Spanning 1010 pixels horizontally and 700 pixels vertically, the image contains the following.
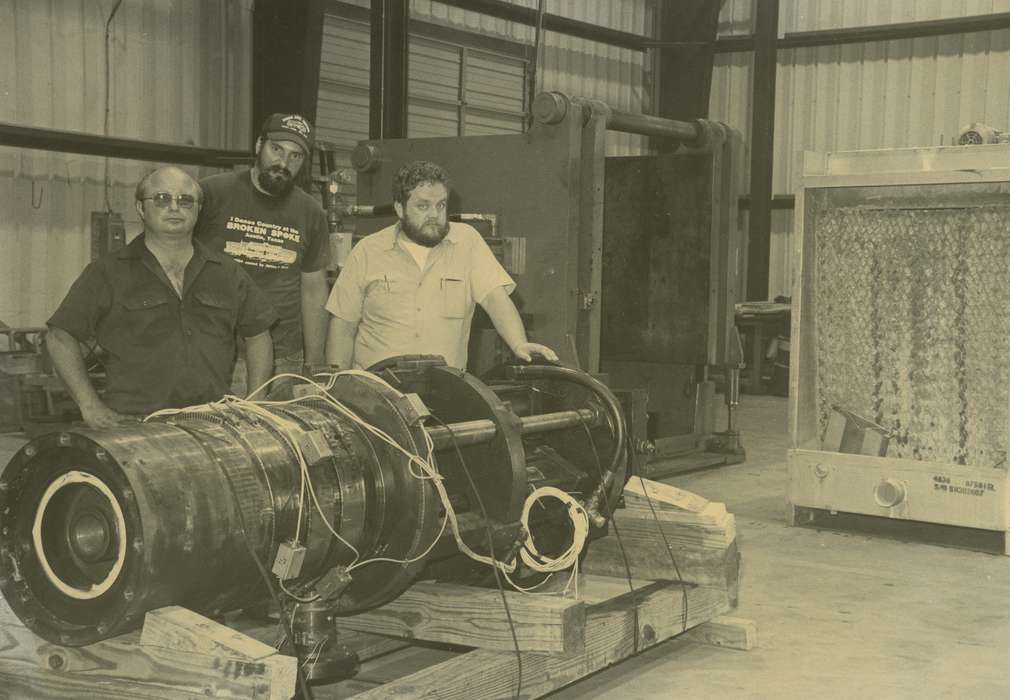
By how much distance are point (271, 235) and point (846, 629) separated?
219 centimetres

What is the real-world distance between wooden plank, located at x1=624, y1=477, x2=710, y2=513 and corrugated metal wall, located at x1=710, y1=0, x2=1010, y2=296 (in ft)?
27.7

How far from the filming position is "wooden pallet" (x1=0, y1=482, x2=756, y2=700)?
7.54 feet

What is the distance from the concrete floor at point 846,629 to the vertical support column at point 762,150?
23.8ft

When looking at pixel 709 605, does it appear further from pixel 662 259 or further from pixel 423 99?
pixel 423 99

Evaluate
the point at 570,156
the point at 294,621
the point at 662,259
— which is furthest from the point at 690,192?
the point at 294,621

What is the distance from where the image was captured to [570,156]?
19.1 feet

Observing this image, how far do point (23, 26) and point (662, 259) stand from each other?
4.93 m

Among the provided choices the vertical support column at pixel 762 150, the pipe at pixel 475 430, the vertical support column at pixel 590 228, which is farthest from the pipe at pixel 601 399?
the vertical support column at pixel 762 150

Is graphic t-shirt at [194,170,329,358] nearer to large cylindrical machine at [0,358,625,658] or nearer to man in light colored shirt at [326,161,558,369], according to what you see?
man in light colored shirt at [326,161,558,369]

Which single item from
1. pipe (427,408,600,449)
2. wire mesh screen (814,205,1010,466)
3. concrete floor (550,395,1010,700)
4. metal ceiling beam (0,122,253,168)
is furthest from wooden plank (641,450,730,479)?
metal ceiling beam (0,122,253,168)

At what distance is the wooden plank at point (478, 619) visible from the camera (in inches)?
111

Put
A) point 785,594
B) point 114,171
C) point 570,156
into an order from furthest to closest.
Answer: point 114,171 < point 570,156 < point 785,594

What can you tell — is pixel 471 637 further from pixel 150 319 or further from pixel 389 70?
pixel 389 70

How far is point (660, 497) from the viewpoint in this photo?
12.2 feet
